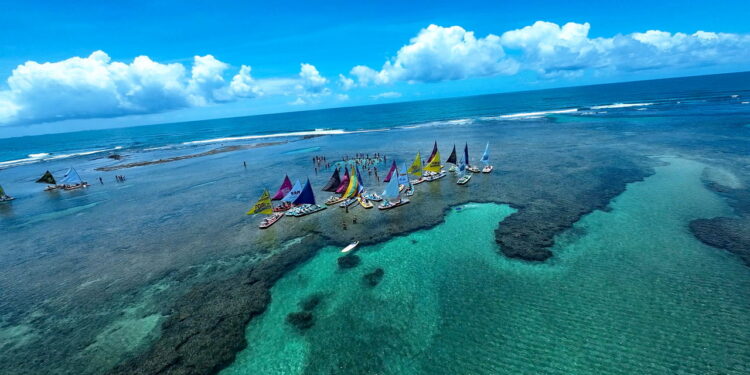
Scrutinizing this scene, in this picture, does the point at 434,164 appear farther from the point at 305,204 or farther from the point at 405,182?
the point at 305,204

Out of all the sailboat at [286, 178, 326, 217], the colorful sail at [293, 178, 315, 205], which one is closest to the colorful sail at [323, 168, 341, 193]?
the sailboat at [286, 178, 326, 217]

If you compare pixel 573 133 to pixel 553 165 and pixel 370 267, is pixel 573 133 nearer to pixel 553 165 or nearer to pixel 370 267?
Answer: pixel 553 165

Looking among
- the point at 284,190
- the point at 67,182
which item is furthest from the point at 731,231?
the point at 67,182

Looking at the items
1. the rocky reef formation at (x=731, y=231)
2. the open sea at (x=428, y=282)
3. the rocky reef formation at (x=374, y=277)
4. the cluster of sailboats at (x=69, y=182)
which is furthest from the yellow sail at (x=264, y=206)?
the cluster of sailboats at (x=69, y=182)

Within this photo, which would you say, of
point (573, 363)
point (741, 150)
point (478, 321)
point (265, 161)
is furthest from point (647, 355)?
point (265, 161)

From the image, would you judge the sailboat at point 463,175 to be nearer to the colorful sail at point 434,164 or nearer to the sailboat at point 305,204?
the colorful sail at point 434,164

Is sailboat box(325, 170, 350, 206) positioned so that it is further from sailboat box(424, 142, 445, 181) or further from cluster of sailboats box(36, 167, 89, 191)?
cluster of sailboats box(36, 167, 89, 191)
